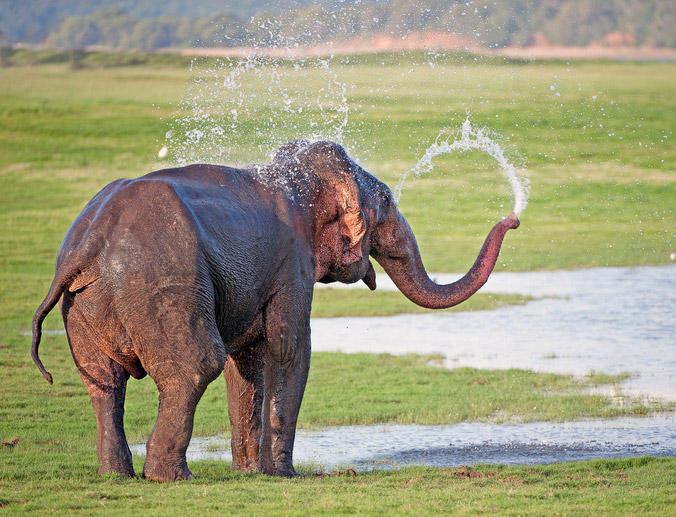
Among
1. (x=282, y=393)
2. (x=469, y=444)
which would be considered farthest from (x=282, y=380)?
(x=469, y=444)

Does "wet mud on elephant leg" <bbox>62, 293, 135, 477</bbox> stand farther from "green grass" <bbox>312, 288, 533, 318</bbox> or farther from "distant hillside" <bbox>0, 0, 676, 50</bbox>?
"green grass" <bbox>312, 288, 533, 318</bbox>

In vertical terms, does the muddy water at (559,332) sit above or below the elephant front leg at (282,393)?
below

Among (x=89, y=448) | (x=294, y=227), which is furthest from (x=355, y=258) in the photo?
(x=89, y=448)

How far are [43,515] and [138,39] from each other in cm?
8401

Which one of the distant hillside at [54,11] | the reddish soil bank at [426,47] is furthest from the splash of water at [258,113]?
the distant hillside at [54,11]

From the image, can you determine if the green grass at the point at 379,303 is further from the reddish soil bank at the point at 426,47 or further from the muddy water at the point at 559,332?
the reddish soil bank at the point at 426,47

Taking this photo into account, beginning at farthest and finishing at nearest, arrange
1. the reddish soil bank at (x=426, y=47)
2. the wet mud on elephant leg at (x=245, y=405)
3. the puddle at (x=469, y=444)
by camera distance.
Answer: the reddish soil bank at (x=426, y=47) → the puddle at (x=469, y=444) → the wet mud on elephant leg at (x=245, y=405)

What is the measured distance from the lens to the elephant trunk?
941 cm

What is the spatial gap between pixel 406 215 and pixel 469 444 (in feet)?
57.8

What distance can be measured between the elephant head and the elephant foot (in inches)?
80.6

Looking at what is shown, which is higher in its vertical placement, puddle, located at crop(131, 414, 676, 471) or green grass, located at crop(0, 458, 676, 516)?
green grass, located at crop(0, 458, 676, 516)

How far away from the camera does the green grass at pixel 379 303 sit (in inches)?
722

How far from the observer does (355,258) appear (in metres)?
9.02

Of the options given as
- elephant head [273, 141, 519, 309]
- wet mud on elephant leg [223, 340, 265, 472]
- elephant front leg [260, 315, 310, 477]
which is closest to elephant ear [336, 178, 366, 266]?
elephant head [273, 141, 519, 309]
